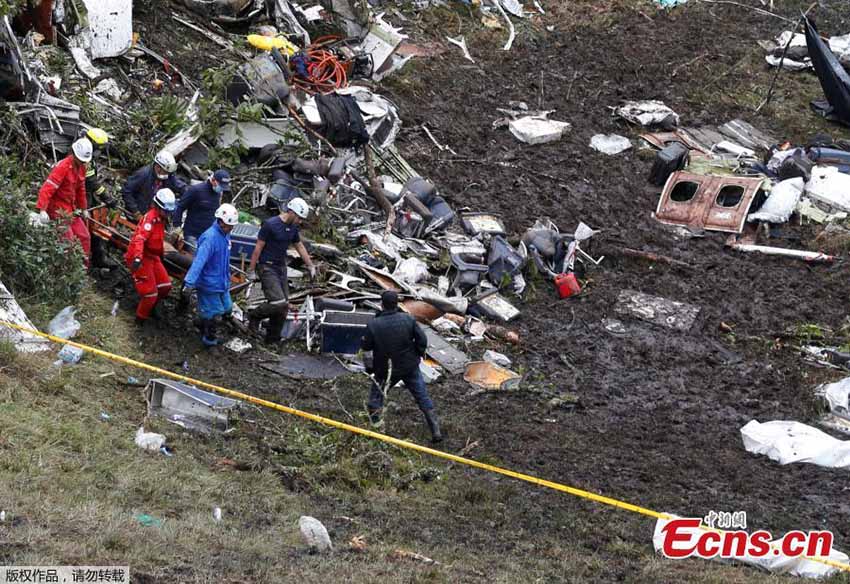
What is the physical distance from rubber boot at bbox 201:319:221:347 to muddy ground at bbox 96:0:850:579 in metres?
0.14

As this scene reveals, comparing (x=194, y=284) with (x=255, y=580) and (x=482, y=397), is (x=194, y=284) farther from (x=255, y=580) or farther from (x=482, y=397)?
(x=255, y=580)

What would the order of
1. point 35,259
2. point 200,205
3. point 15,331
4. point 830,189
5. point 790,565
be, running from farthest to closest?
point 830,189 < point 200,205 < point 35,259 < point 15,331 < point 790,565

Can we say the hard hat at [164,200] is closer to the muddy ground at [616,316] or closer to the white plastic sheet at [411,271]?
the muddy ground at [616,316]

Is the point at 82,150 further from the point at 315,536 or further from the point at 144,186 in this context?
the point at 315,536

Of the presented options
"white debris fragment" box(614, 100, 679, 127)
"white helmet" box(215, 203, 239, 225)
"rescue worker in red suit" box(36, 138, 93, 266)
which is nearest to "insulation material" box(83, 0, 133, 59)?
"rescue worker in red suit" box(36, 138, 93, 266)

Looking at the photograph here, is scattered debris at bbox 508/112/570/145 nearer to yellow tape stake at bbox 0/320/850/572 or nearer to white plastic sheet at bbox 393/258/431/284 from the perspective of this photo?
white plastic sheet at bbox 393/258/431/284

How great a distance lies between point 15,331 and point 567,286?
23.4 ft

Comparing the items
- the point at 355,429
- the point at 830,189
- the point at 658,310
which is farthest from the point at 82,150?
the point at 830,189

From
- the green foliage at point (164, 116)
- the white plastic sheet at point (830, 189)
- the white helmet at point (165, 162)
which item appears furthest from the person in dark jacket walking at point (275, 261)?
the white plastic sheet at point (830, 189)

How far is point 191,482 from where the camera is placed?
8.05 meters

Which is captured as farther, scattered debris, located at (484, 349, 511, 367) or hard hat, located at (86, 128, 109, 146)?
scattered debris, located at (484, 349, 511, 367)

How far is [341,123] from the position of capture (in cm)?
1512

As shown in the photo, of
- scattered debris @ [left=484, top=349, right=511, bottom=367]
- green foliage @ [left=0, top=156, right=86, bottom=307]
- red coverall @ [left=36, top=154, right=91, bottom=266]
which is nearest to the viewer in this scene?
green foliage @ [left=0, top=156, right=86, bottom=307]

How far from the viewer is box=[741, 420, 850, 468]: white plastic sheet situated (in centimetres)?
1019
